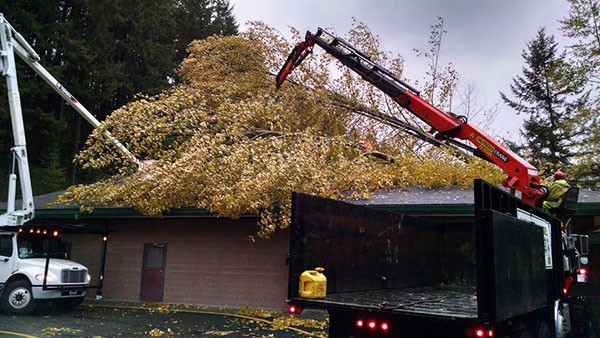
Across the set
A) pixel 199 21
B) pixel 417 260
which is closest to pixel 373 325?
pixel 417 260

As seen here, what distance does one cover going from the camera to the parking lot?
976 centimetres

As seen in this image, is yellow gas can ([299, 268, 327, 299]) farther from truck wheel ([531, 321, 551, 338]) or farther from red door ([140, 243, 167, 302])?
red door ([140, 243, 167, 302])

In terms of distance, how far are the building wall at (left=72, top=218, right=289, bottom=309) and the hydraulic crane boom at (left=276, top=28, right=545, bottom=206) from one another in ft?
16.5

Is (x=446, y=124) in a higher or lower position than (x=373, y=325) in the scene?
higher

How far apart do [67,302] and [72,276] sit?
90cm

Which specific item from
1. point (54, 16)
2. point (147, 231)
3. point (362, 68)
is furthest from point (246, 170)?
point (54, 16)

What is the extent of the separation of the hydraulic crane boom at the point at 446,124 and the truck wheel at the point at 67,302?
8456mm

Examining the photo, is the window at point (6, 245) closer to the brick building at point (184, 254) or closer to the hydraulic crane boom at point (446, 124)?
the brick building at point (184, 254)

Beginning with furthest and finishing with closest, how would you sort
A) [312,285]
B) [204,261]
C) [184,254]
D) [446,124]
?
[184,254], [204,261], [446,124], [312,285]

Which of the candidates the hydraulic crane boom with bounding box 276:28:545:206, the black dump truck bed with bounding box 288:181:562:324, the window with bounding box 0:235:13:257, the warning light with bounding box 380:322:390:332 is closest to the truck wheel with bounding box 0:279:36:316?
the window with bounding box 0:235:13:257

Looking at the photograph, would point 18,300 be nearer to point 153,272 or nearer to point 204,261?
point 153,272

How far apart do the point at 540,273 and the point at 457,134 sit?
4593 mm

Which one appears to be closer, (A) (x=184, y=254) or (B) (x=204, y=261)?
(B) (x=204, y=261)

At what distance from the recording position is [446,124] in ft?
31.8
